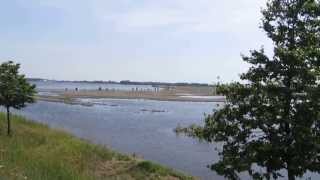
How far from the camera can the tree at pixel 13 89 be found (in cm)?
3262

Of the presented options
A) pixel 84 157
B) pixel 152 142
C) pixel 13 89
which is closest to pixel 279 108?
pixel 84 157

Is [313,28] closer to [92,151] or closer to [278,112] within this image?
[278,112]

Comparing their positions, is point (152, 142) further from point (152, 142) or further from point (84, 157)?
point (84, 157)

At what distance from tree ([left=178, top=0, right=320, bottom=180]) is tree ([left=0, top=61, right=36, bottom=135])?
61.0ft

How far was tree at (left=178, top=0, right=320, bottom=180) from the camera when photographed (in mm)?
14648

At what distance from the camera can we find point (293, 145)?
14602 mm

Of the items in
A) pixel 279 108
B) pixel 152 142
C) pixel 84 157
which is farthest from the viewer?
pixel 152 142

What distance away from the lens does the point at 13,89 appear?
3256 centimetres

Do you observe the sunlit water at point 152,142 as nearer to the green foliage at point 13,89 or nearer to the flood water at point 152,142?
the flood water at point 152,142

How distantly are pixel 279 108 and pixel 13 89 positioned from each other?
20917 mm

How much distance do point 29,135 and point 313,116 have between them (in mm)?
21870

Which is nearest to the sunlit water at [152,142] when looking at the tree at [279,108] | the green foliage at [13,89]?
the green foliage at [13,89]

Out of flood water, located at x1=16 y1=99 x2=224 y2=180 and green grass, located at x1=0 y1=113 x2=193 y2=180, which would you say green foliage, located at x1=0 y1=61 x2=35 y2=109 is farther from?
flood water, located at x1=16 y1=99 x2=224 y2=180

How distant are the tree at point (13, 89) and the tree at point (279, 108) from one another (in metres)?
18.6
